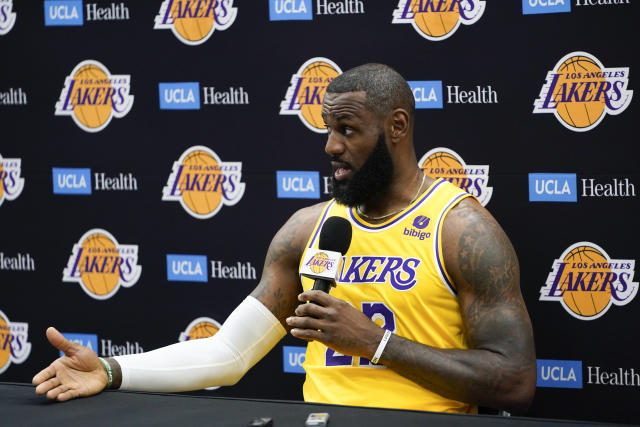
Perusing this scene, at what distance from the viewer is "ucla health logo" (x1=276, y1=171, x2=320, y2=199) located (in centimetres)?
279

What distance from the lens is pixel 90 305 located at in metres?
3.12

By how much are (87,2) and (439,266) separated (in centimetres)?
174

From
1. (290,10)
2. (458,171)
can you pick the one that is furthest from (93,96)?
(458,171)

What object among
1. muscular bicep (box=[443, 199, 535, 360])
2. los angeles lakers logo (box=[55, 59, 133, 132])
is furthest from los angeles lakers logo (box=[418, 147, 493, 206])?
los angeles lakers logo (box=[55, 59, 133, 132])

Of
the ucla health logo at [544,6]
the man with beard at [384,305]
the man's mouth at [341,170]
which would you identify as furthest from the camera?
the ucla health logo at [544,6]

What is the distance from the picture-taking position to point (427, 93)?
8.61 feet

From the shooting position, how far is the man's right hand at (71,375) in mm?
1718

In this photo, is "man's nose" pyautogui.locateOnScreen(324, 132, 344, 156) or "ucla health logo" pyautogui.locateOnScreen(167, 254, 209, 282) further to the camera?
"ucla health logo" pyautogui.locateOnScreen(167, 254, 209, 282)

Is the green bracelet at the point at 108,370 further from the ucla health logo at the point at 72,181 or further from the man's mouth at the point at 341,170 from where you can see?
the ucla health logo at the point at 72,181

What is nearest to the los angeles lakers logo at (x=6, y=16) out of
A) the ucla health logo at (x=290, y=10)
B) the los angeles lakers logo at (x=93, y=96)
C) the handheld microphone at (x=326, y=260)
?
the los angeles lakers logo at (x=93, y=96)

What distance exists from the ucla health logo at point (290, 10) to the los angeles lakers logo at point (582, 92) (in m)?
0.83

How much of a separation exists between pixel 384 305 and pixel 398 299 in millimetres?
45

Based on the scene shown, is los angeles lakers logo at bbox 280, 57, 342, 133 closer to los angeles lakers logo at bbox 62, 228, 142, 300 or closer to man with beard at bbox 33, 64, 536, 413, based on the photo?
man with beard at bbox 33, 64, 536, 413

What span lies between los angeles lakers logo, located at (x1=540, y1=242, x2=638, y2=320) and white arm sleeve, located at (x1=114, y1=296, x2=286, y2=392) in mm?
894
